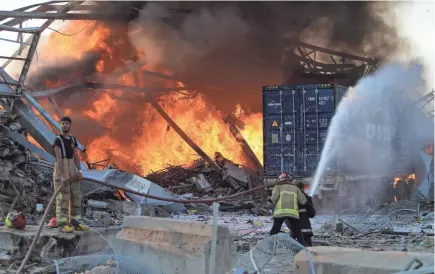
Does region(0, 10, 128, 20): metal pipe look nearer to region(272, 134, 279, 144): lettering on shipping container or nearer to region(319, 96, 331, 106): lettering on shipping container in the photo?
region(272, 134, 279, 144): lettering on shipping container

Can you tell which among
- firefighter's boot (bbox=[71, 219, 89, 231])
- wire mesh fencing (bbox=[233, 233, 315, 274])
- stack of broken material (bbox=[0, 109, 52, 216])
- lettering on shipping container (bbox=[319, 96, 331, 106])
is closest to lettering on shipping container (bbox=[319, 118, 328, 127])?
lettering on shipping container (bbox=[319, 96, 331, 106])

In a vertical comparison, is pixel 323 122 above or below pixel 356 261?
above

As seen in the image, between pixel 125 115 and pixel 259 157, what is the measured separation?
5431 millimetres

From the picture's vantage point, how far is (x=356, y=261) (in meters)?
3.77

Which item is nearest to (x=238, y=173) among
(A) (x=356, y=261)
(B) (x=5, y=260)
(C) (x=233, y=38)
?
(C) (x=233, y=38)

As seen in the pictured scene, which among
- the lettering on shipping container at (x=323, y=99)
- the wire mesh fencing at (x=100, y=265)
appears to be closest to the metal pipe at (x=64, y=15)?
the lettering on shipping container at (x=323, y=99)

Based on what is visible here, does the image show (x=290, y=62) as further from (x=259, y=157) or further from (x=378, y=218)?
(x=378, y=218)

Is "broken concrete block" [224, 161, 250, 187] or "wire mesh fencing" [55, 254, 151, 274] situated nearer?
"wire mesh fencing" [55, 254, 151, 274]

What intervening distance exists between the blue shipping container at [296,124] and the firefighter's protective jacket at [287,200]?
585 cm

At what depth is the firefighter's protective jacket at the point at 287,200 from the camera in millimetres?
6129

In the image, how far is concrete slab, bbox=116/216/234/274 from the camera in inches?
191

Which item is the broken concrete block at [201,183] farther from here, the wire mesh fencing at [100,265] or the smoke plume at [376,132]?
the wire mesh fencing at [100,265]

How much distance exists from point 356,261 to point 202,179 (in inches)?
432

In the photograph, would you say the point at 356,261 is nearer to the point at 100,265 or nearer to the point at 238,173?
the point at 100,265
